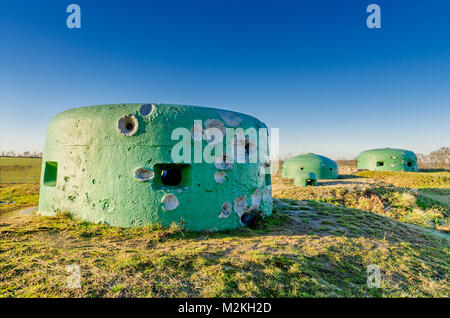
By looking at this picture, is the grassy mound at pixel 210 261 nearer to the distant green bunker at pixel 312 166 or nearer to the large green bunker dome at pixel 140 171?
the large green bunker dome at pixel 140 171

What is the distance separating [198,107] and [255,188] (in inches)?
86.1

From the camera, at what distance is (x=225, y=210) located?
14.8ft

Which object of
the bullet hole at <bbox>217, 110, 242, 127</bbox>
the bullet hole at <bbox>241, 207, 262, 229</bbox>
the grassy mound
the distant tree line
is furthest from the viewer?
the distant tree line

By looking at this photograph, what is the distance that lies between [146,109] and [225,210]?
8.27 feet

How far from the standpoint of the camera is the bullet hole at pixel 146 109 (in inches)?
167

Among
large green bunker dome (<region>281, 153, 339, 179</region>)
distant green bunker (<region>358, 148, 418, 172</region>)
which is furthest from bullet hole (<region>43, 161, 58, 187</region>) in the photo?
distant green bunker (<region>358, 148, 418, 172</region>)

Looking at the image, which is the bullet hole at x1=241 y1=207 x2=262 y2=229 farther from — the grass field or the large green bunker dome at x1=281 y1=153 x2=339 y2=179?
Result: the large green bunker dome at x1=281 y1=153 x2=339 y2=179

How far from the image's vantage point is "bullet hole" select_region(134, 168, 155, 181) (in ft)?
13.4

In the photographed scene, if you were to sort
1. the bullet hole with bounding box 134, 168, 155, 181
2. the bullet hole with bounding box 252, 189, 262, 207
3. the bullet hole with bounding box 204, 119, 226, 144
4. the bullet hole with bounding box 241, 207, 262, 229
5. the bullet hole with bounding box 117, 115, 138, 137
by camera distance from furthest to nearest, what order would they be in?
the bullet hole with bounding box 252, 189, 262, 207
the bullet hole with bounding box 241, 207, 262, 229
the bullet hole with bounding box 204, 119, 226, 144
the bullet hole with bounding box 117, 115, 138, 137
the bullet hole with bounding box 134, 168, 155, 181

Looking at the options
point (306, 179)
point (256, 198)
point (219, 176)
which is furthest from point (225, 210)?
point (306, 179)

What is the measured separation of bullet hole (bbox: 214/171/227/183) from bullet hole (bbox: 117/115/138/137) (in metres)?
1.75

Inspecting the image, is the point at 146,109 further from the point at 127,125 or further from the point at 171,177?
the point at 171,177

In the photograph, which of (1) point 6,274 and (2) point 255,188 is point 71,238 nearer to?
(1) point 6,274
